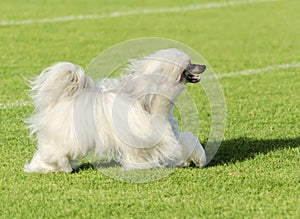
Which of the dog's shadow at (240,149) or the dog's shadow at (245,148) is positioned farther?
the dog's shadow at (245,148)

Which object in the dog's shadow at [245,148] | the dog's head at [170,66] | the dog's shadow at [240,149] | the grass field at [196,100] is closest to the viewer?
the grass field at [196,100]

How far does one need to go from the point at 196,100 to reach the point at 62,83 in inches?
126

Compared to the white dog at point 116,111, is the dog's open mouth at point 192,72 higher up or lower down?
higher up

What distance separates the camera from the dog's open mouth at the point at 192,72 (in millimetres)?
5588

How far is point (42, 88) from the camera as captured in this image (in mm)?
5621

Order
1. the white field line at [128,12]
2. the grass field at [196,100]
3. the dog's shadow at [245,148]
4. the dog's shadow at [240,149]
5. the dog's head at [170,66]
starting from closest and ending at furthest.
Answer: the grass field at [196,100] → the dog's head at [170,66] → the dog's shadow at [240,149] → the dog's shadow at [245,148] → the white field line at [128,12]

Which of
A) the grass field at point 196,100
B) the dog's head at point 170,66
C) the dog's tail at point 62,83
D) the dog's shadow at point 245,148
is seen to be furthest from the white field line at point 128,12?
the dog's head at point 170,66

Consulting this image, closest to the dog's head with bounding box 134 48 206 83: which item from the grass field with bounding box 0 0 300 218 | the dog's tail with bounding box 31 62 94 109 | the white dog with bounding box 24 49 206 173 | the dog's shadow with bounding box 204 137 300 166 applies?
the white dog with bounding box 24 49 206 173

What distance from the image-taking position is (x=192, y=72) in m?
5.60

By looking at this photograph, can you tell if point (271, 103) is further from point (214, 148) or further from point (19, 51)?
point (19, 51)

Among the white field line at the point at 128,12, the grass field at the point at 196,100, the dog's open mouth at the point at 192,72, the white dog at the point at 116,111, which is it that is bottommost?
the white field line at the point at 128,12

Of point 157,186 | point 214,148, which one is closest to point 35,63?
point 214,148

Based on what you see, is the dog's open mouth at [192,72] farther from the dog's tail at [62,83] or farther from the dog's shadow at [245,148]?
the dog's shadow at [245,148]

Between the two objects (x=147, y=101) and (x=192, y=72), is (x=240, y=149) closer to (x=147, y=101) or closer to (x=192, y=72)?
(x=192, y=72)
